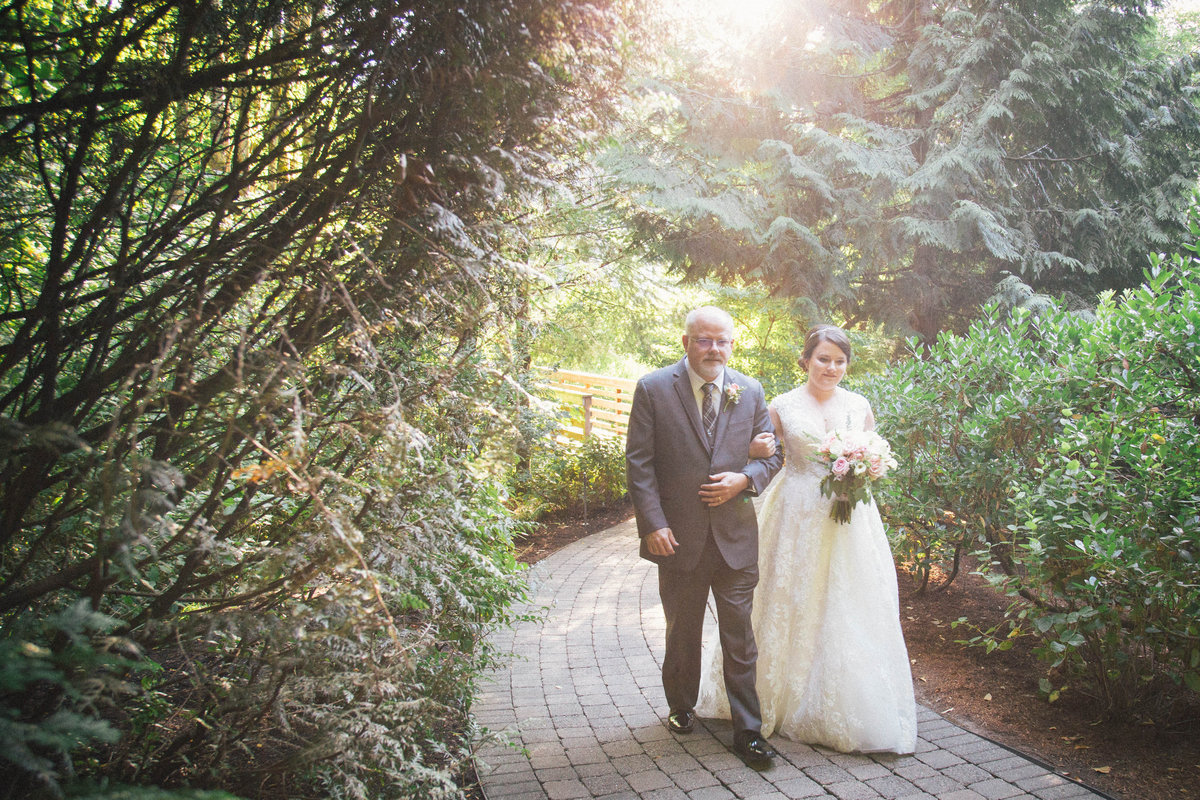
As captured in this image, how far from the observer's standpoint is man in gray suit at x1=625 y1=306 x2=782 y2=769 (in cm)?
379

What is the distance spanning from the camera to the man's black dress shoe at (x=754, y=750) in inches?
138

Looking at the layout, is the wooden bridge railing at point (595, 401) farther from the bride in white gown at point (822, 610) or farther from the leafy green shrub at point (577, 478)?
the bride in white gown at point (822, 610)

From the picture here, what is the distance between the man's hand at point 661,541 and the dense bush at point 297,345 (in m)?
1.39

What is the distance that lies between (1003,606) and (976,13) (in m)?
9.05

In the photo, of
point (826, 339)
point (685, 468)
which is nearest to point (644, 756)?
point (685, 468)

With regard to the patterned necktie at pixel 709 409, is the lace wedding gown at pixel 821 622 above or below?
below

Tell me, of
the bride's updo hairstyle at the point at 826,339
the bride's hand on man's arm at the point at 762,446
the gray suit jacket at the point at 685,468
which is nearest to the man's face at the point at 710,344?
the gray suit jacket at the point at 685,468

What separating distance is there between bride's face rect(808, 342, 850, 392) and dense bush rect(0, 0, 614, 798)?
7.23 feet

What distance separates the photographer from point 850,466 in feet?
12.7

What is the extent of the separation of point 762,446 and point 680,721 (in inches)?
60.1

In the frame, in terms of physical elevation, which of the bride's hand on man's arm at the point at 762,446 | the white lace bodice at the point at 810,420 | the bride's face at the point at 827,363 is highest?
the bride's face at the point at 827,363

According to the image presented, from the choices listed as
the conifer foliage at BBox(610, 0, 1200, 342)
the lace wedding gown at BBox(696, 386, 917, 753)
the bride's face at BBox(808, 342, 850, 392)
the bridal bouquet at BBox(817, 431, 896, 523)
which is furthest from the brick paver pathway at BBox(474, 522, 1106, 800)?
the conifer foliage at BBox(610, 0, 1200, 342)

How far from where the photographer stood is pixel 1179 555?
11.4 ft

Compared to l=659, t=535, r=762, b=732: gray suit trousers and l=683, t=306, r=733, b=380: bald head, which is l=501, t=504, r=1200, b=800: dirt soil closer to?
l=659, t=535, r=762, b=732: gray suit trousers
